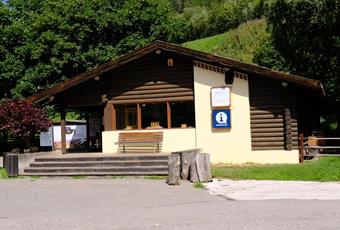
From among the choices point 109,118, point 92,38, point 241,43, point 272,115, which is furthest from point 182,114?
point 241,43

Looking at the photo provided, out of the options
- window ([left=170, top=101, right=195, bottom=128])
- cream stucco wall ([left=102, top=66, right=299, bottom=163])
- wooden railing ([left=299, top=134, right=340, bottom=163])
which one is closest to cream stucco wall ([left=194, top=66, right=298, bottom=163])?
cream stucco wall ([left=102, top=66, right=299, bottom=163])

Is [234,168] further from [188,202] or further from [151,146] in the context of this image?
[188,202]

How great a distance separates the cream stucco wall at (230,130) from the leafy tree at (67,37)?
11.7m

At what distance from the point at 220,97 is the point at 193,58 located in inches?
70.1

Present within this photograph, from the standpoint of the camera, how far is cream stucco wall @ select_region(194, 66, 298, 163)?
66.1 feet

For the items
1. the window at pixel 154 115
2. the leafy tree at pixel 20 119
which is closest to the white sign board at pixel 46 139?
the leafy tree at pixel 20 119

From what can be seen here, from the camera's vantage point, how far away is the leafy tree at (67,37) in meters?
30.8

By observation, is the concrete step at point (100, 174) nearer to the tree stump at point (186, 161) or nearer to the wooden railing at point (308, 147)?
the tree stump at point (186, 161)

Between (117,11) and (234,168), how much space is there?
16824 mm

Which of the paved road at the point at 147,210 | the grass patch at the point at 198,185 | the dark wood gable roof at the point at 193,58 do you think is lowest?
the paved road at the point at 147,210

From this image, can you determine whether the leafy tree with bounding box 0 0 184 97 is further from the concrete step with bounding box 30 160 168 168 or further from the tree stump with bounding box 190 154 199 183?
the tree stump with bounding box 190 154 199 183

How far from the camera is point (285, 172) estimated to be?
16.8m

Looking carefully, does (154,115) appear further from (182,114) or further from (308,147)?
(308,147)

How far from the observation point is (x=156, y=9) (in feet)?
110
